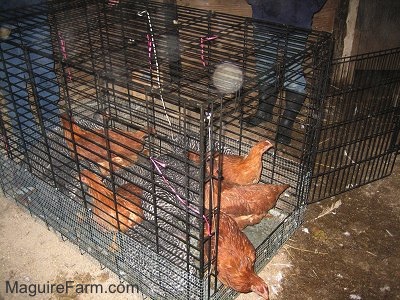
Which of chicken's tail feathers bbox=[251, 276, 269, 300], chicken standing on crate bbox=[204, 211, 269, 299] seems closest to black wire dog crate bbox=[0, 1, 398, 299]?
chicken standing on crate bbox=[204, 211, 269, 299]

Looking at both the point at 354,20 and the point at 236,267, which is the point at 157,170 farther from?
the point at 354,20

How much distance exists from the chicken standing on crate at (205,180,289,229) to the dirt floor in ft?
1.37

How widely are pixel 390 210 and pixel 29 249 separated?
3.50 m

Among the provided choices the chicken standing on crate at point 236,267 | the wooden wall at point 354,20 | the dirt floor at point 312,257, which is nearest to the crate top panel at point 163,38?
the chicken standing on crate at point 236,267


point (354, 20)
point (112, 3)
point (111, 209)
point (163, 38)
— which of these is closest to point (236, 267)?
point (111, 209)

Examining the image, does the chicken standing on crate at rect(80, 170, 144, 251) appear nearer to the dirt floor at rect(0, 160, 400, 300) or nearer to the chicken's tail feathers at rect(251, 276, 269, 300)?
the dirt floor at rect(0, 160, 400, 300)

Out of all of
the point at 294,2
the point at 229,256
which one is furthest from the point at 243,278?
the point at 294,2

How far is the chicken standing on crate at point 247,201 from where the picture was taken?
3273mm

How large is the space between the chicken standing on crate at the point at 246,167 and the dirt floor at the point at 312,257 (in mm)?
703

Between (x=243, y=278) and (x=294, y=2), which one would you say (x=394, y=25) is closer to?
(x=294, y=2)

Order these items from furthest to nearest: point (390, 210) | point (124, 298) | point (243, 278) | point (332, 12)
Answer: point (332, 12)
point (390, 210)
point (124, 298)
point (243, 278)

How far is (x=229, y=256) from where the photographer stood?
8.80 ft

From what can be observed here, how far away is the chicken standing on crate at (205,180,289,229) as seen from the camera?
3.27 metres

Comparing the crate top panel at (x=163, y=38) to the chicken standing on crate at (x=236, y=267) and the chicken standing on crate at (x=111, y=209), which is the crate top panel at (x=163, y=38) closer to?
the chicken standing on crate at (x=111, y=209)
